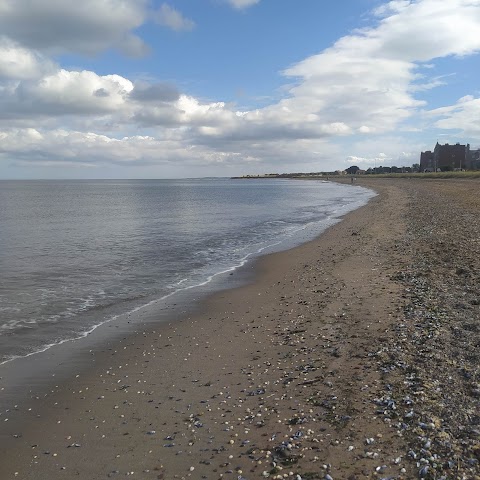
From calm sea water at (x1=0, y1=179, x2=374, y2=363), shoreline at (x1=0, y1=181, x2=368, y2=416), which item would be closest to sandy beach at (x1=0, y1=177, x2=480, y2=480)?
shoreline at (x1=0, y1=181, x2=368, y2=416)

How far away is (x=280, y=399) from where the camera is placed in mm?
6828

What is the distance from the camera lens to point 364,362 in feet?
25.9

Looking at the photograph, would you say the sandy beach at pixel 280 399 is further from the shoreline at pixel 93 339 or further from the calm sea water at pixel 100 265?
the calm sea water at pixel 100 265

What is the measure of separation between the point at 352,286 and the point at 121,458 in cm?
976

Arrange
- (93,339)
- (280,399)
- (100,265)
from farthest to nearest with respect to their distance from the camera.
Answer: (100,265)
(93,339)
(280,399)

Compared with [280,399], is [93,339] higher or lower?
lower

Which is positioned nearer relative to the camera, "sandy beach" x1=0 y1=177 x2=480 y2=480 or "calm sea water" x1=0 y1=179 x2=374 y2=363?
"sandy beach" x1=0 y1=177 x2=480 y2=480

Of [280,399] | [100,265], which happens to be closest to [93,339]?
[280,399]

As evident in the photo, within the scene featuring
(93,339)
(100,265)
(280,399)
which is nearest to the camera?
(280,399)

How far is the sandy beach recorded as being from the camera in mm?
5344

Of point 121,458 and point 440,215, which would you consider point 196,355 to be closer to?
point 121,458

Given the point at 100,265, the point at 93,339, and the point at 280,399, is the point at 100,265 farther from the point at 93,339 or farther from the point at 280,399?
the point at 280,399

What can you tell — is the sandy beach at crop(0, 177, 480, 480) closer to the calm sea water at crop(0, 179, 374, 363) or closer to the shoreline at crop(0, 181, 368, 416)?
the shoreline at crop(0, 181, 368, 416)

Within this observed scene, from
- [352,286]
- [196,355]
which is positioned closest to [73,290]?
[196,355]
